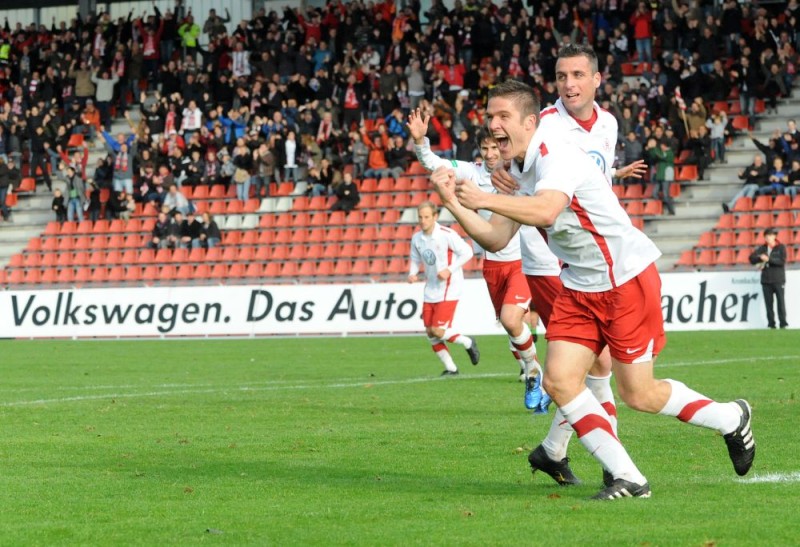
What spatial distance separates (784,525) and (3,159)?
37154 millimetres

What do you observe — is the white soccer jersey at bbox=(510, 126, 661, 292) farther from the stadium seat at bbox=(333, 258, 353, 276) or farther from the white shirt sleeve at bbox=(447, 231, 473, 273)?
the stadium seat at bbox=(333, 258, 353, 276)

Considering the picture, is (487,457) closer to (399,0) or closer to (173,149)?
(173,149)

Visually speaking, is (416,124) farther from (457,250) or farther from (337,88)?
(337,88)

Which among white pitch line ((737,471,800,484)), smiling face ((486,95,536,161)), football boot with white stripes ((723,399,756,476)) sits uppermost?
smiling face ((486,95,536,161))

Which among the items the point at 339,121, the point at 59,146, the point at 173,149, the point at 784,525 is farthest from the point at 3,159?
the point at 784,525

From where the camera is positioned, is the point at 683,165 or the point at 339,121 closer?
the point at 683,165

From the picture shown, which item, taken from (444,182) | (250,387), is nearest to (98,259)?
(250,387)

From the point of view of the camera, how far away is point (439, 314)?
18.2m

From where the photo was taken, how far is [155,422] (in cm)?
1288

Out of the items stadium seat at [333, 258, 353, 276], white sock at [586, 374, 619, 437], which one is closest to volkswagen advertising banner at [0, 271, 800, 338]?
stadium seat at [333, 258, 353, 276]

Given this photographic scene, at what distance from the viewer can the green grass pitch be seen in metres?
6.74

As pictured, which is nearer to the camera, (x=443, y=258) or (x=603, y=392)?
(x=603, y=392)

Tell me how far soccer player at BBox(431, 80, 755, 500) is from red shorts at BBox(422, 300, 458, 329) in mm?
10526

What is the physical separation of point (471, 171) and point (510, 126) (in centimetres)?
559
